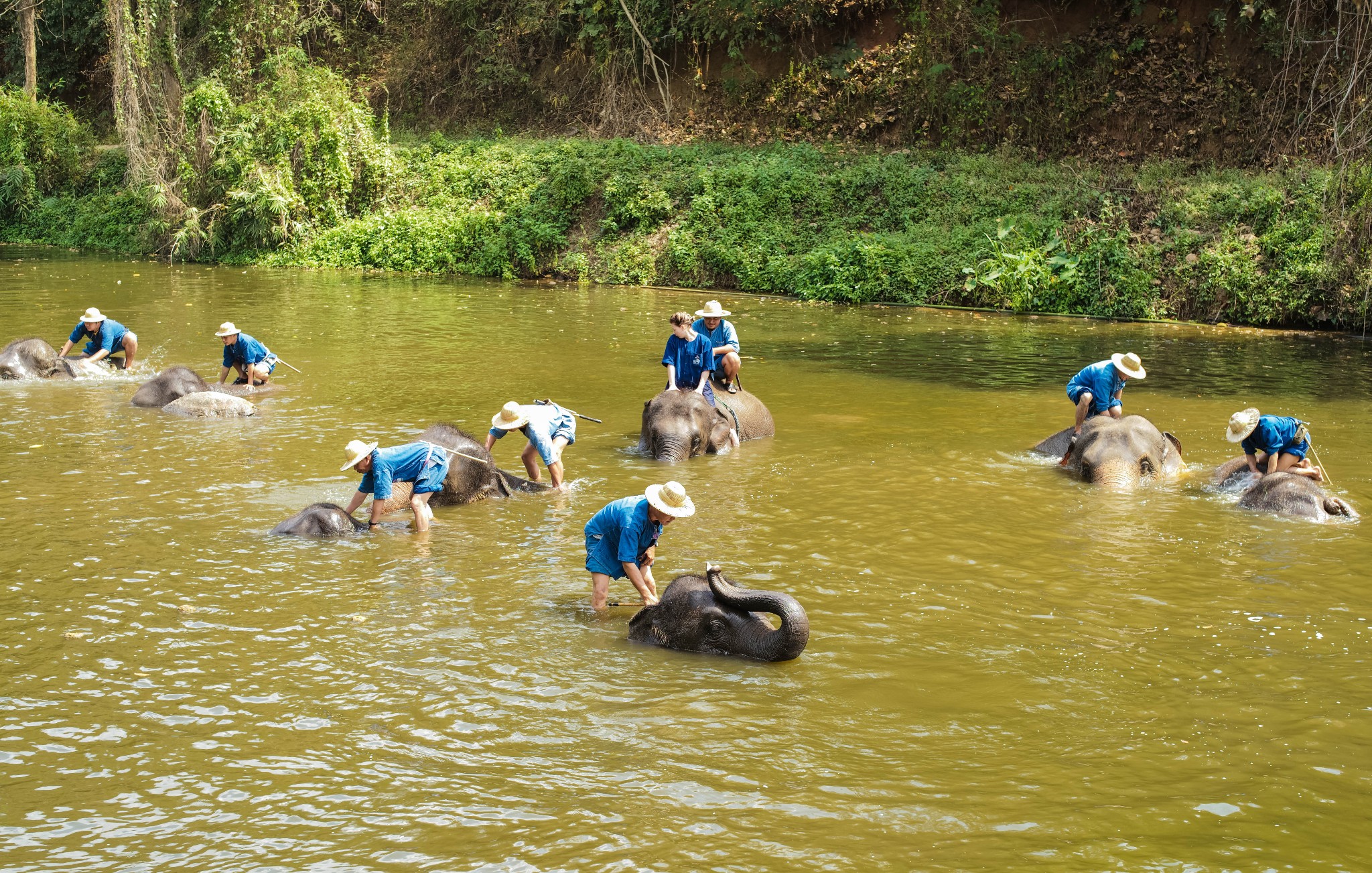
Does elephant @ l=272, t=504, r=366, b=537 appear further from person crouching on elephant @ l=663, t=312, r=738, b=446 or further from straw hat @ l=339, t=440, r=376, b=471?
person crouching on elephant @ l=663, t=312, r=738, b=446

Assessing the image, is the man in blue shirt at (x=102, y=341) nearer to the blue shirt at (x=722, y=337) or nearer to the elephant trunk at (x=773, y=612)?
the blue shirt at (x=722, y=337)

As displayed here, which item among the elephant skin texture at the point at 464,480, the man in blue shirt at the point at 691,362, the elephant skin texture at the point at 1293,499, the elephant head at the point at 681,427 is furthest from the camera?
the man in blue shirt at the point at 691,362

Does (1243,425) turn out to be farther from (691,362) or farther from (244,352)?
(244,352)

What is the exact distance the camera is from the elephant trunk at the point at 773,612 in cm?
711

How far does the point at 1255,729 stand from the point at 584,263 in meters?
22.7

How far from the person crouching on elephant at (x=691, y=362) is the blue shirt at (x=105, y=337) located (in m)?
7.60

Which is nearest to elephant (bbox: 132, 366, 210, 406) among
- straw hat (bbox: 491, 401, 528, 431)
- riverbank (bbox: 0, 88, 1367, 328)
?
straw hat (bbox: 491, 401, 528, 431)

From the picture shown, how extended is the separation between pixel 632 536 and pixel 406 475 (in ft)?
9.25

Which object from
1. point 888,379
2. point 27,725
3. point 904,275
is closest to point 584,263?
point 904,275

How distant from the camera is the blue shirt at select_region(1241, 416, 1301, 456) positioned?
1048 centimetres

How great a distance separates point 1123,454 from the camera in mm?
11406

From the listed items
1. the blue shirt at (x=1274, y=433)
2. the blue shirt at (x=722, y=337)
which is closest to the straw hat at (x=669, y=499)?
the blue shirt at (x=1274, y=433)

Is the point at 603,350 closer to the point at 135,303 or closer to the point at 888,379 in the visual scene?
the point at 888,379

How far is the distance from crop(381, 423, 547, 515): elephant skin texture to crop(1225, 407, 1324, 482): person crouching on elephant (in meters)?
5.79
